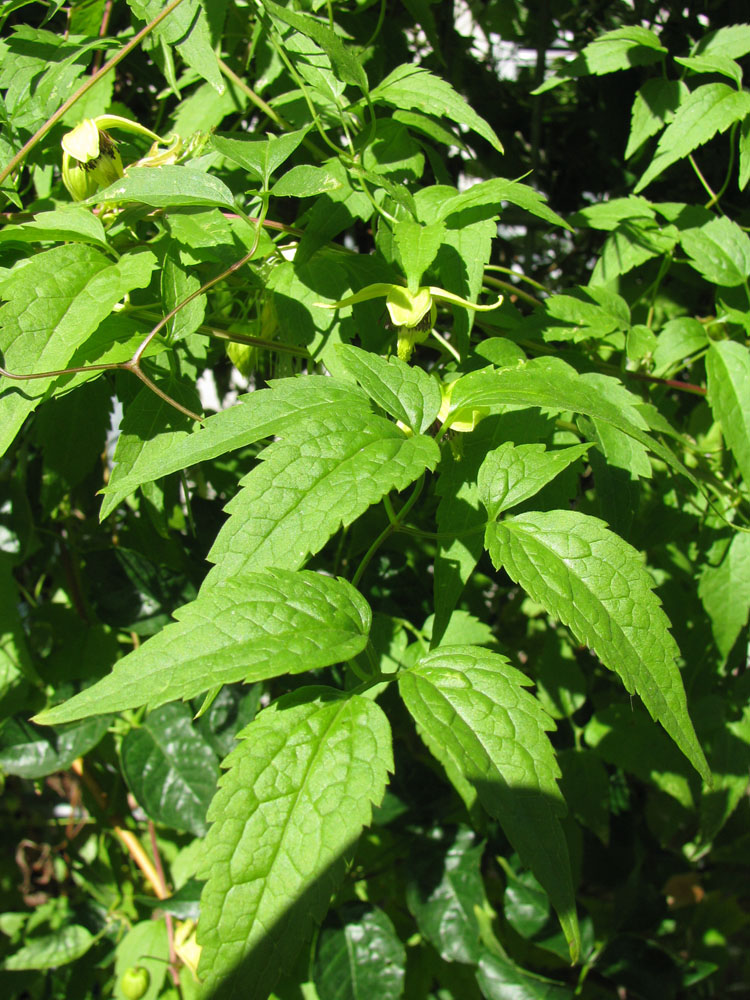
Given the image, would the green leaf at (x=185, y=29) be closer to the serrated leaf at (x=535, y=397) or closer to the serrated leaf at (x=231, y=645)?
the serrated leaf at (x=535, y=397)

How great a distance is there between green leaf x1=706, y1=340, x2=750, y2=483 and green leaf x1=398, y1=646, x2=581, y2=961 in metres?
0.49

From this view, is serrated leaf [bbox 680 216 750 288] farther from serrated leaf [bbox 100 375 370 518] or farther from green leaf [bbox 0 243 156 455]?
green leaf [bbox 0 243 156 455]

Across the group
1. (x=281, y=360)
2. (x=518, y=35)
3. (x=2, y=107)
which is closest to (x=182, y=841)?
(x=281, y=360)

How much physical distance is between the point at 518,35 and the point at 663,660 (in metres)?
1.50

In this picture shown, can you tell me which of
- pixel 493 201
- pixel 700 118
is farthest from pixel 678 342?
pixel 493 201

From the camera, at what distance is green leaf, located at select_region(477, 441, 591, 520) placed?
24.8 inches

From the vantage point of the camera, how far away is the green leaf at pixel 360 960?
105 cm

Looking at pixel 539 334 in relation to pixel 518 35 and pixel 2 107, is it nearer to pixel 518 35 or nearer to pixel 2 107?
pixel 2 107

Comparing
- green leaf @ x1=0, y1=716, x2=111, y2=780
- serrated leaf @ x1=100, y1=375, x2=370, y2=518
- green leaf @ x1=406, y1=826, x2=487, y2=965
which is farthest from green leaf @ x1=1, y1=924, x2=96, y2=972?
serrated leaf @ x1=100, y1=375, x2=370, y2=518

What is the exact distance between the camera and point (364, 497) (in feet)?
1.74

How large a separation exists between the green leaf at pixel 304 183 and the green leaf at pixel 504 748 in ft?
1.44

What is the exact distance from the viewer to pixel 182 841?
1.38 metres

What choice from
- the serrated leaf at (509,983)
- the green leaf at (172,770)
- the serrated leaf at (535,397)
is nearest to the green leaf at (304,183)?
the serrated leaf at (535,397)

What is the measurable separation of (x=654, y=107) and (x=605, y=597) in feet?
2.72
